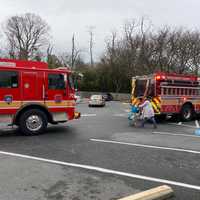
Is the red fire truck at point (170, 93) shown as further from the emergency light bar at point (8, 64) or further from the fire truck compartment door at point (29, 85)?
the emergency light bar at point (8, 64)

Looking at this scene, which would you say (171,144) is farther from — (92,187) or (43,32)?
(43,32)

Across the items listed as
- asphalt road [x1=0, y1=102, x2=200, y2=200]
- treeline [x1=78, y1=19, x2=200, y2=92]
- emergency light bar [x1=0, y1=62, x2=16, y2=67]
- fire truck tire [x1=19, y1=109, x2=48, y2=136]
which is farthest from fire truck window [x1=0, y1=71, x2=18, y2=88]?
treeline [x1=78, y1=19, x2=200, y2=92]

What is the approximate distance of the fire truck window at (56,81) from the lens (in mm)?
10102

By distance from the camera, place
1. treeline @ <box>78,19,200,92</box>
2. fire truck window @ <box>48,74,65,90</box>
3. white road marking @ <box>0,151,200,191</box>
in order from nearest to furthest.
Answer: white road marking @ <box>0,151,200,191</box> → fire truck window @ <box>48,74,65,90</box> → treeline @ <box>78,19,200,92</box>

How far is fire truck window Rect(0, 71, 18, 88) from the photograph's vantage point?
30.5ft

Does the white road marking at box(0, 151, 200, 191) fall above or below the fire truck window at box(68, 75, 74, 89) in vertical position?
below

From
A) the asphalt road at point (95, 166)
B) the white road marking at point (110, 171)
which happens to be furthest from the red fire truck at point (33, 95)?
the white road marking at point (110, 171)

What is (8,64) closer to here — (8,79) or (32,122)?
(8,79)

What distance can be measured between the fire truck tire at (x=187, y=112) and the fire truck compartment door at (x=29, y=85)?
891cm

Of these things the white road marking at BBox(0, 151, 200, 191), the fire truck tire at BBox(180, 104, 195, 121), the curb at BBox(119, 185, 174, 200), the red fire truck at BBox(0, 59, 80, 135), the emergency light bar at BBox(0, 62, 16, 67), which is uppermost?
the emergency light bar at BBox(0, 62, 16, 67)

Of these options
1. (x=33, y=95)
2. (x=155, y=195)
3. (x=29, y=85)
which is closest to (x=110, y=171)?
(x=155, y=195)

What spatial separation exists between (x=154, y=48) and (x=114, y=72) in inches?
401

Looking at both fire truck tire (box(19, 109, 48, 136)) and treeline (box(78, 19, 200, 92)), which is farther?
treeline (box(78, 19, 200, 92))

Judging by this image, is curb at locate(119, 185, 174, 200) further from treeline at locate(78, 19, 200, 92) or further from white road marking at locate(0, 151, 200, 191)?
treeline at locate(78, 19, 200, 92)
